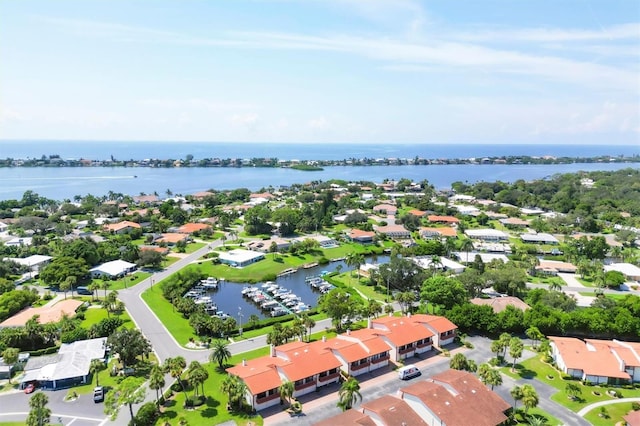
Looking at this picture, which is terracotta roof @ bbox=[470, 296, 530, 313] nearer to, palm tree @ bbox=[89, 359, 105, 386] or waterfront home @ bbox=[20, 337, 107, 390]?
palm tree @ bbox=[89, 359, 105, 386]

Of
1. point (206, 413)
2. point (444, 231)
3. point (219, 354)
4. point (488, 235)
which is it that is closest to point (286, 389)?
A: point (206, 413)

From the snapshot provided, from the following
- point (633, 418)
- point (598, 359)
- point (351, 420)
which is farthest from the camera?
point (598, 359)

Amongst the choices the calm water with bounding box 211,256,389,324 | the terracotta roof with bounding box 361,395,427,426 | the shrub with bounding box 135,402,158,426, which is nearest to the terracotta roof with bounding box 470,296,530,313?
the calm water with bounding box 211,256,389,324

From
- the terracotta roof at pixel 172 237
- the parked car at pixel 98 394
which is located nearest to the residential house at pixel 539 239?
the terracotta roof at pixel 172 237

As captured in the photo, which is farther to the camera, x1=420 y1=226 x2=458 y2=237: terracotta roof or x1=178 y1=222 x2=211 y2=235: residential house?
x1=178 y1=222 x2=211 y2=235: residential house

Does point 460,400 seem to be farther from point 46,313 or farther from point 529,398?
point 46,313

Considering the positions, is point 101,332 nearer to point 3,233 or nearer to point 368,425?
point 368,425
